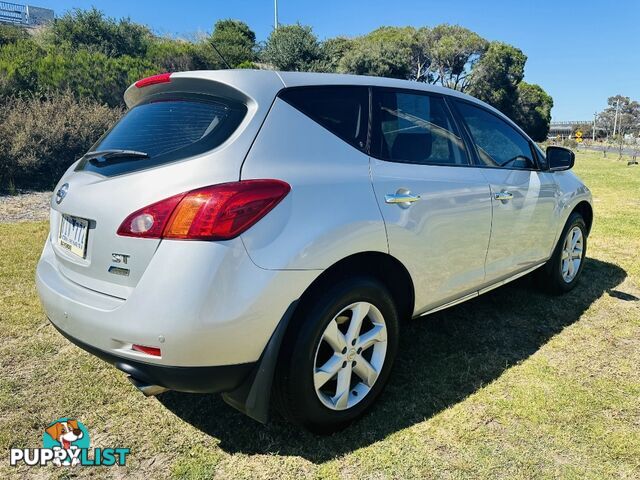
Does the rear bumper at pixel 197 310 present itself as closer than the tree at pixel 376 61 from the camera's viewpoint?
Yes

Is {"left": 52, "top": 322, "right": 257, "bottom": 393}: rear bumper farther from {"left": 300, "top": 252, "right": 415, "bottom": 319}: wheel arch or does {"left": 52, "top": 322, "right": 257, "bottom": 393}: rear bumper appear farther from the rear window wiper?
the rear window wiper

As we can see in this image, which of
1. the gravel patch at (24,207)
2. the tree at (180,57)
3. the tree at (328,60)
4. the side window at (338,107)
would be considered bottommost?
the gravel patch at (24,207)

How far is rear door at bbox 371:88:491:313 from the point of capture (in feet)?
8.15

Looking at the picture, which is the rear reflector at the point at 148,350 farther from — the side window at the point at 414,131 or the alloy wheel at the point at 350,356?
the side window at the point at 414,131

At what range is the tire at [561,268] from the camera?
13.5 feet

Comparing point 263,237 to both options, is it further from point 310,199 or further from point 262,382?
point 262,382

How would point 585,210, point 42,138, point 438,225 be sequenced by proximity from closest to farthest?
point 438,225 < point 585,210 < point 42,138

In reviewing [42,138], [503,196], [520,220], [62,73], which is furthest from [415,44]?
[503,196]

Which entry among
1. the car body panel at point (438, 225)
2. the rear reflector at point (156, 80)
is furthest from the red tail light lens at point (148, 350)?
the rear reflector at point (156, 80)

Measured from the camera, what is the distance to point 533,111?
46812mm

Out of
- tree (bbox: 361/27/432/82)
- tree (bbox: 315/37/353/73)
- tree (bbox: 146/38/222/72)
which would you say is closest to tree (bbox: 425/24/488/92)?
tree (bbox: 361/27/432/82)

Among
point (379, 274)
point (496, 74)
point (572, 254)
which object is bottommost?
point (572, 254)

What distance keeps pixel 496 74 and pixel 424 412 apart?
42.3 meters

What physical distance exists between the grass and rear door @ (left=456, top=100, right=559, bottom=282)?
0.59m
